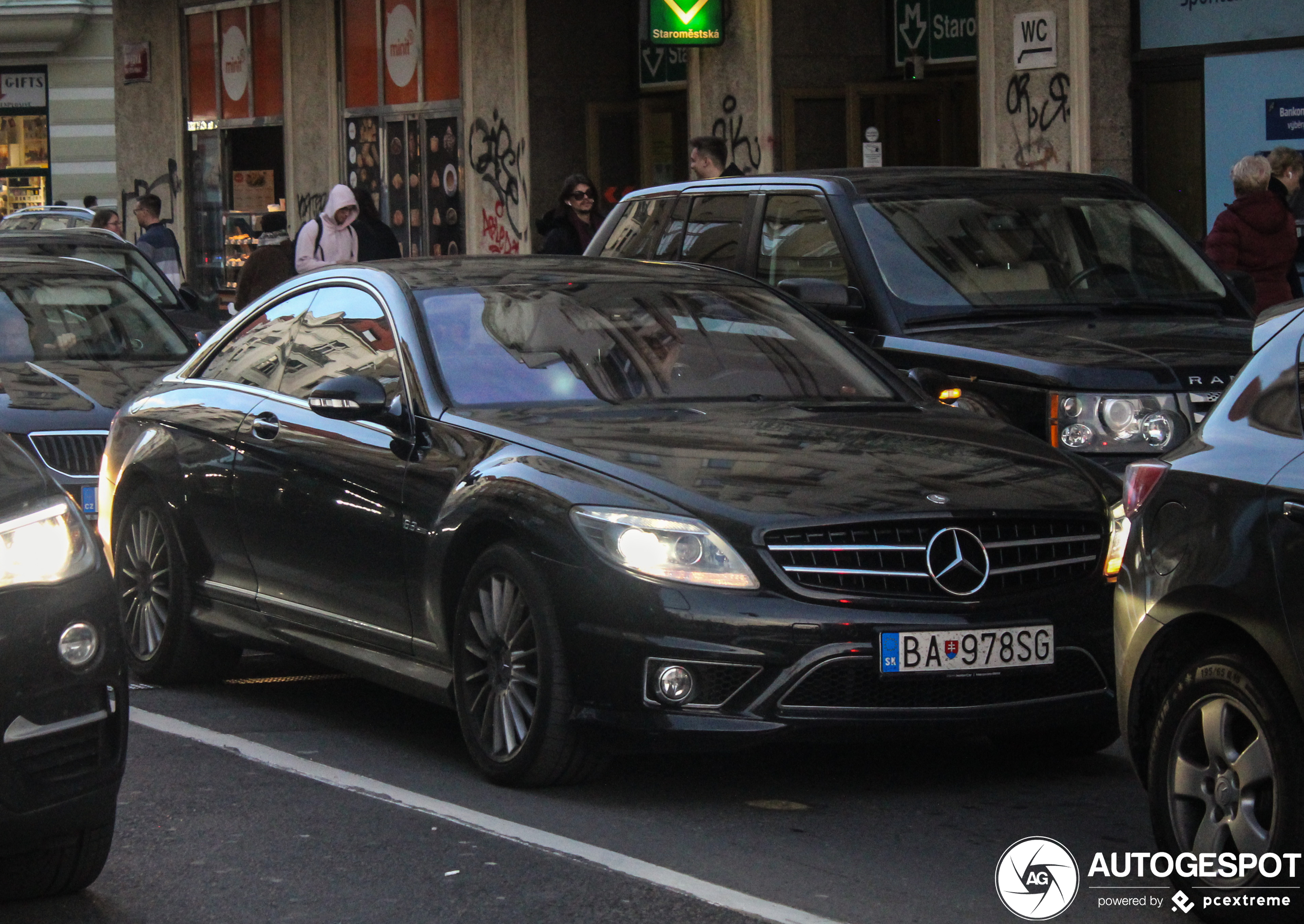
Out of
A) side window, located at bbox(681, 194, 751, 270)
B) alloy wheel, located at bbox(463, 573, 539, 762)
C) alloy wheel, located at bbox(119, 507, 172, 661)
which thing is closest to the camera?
alloy wheel, located at bbox(463, 573, 539, 762)

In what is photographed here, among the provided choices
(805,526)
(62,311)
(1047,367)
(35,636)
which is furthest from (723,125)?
(35,636)

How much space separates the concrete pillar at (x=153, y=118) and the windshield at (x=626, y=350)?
2204 cm

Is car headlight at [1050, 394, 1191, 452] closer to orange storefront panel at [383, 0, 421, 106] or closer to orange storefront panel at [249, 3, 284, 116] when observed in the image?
orange storefront panel at [383, 0, 421, 106]

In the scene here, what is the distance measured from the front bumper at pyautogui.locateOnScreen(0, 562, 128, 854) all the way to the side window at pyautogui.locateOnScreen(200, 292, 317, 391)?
9.55ft

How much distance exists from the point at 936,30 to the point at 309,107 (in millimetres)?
8955

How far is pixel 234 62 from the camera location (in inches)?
1073

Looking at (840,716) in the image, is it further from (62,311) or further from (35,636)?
(62,311)

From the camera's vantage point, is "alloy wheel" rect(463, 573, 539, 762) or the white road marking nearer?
the white road marking

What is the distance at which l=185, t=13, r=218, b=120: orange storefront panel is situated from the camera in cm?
2789

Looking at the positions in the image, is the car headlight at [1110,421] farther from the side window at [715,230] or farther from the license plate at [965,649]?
the side window at [715,230]

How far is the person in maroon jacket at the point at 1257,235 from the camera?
12.0 meters

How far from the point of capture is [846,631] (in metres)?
5.91

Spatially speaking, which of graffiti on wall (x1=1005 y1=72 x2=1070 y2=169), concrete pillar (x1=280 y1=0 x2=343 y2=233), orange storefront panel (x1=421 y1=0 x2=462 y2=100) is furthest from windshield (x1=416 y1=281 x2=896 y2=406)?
concrete pillar (x1=280 y1=0 x2=343 y2=233)

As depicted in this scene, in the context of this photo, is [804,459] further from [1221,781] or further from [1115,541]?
[1221,781]
